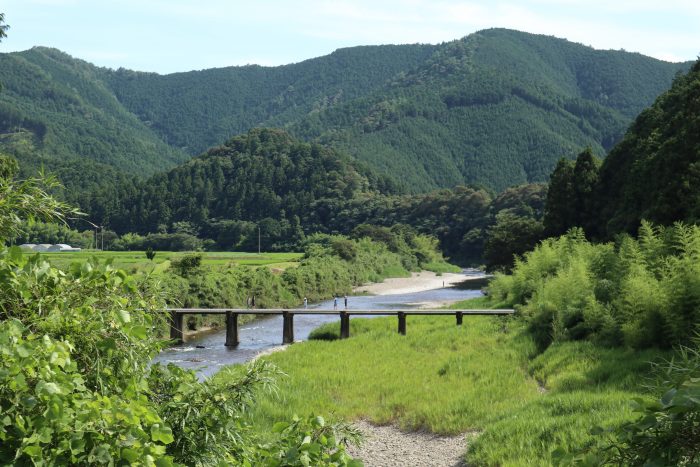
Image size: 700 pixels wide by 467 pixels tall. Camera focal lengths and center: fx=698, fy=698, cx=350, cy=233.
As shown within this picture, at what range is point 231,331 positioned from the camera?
3506cm

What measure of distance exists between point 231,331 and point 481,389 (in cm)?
1975

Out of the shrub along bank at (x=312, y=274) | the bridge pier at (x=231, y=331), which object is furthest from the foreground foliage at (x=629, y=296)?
the bridge pier at (x=231, y=331)

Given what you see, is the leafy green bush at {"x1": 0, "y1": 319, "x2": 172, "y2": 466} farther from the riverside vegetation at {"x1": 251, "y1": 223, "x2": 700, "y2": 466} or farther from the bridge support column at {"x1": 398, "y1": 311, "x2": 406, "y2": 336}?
the bridge support column at {"x1": 398, "y1": 311, "x2": 406, "y2": 336}

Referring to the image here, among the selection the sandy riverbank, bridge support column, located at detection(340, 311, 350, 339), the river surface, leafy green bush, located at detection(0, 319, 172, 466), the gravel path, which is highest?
leafy green bush, located at detection(0, 319, 172, 466)

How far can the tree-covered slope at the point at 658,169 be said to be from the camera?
29.2 metres

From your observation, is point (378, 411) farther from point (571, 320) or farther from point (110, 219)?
point (110, 219)

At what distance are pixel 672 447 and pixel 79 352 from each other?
3.23m

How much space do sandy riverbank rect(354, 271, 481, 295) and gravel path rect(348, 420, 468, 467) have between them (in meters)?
54.4

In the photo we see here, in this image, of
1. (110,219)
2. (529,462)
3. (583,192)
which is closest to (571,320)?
(529,462)

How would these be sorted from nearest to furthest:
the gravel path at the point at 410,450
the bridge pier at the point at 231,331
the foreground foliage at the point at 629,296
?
the gravel path at the point at 410,450 → the foreground foliage at the point at 629,296 → the bridge pier at the point at 231,331

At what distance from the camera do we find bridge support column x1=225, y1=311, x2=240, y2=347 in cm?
3464

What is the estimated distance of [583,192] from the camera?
46.8m

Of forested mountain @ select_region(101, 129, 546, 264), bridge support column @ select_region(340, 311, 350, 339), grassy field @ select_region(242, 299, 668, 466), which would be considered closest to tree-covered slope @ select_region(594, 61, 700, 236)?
grassy field @ select_region(242, 299, 668, 466)

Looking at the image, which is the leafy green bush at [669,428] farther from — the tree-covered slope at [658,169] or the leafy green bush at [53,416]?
the tree-covered slope at [658,169]
